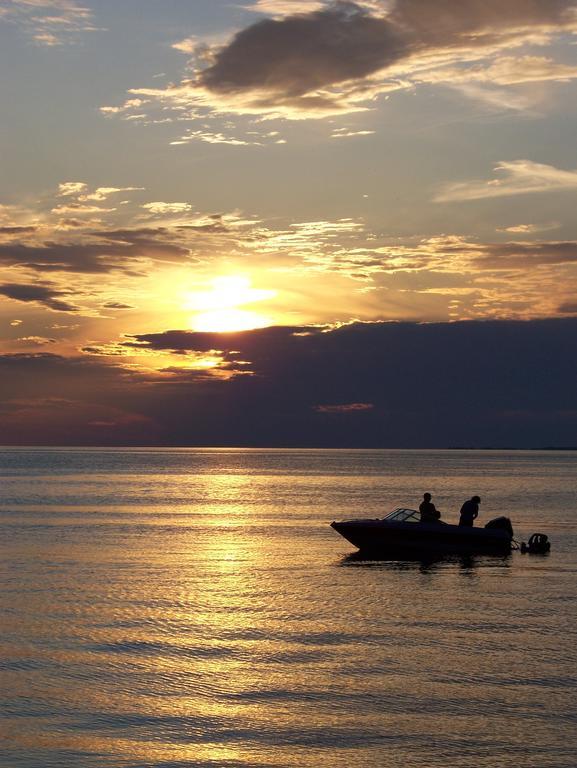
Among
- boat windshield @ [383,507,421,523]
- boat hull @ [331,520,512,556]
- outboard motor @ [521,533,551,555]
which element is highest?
boat windshield @ [383,507,421,523]

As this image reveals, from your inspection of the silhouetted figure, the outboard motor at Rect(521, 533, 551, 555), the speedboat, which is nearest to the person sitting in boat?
the speedboat

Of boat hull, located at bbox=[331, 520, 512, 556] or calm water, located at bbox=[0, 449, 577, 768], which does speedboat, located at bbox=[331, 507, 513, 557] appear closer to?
boat hull, located at bbox=[331, 520, 512, 556]

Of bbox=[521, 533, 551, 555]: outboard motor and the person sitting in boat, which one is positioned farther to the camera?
bbox=[521, 533, 551, 555]: outboard motor

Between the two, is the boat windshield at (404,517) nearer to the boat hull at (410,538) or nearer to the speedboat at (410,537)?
the speedboat at (410,537)

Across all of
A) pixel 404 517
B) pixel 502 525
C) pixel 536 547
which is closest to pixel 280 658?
pixel 404 517

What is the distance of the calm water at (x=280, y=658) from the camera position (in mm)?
16594

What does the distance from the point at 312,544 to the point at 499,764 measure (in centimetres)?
A: 3631

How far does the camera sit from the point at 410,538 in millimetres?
44781

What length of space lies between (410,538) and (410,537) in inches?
2.4

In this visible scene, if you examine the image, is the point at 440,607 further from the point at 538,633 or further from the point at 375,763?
the point at 375,763

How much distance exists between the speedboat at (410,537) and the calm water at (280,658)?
3.49 ft

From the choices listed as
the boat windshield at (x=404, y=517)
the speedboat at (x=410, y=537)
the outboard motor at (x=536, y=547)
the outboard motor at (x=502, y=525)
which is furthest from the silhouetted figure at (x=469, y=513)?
the outboard motor at (x=536, y=547)

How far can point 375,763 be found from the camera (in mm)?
15680

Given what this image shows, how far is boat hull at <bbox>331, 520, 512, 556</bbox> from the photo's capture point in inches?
1758
